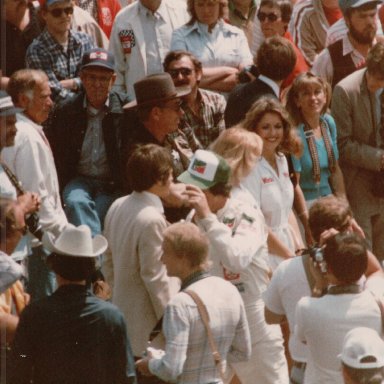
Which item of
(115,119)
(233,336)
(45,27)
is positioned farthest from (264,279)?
(45,27)

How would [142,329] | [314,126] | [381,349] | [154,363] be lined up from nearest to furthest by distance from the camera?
[381,349], [154,363], [142,329], [314,126]

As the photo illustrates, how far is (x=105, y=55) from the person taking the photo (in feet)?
30.9

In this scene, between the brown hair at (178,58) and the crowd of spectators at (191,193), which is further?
the brown hair at (178,58)

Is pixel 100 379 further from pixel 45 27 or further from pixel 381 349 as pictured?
pixel 45 27

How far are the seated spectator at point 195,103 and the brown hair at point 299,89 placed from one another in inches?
22.4

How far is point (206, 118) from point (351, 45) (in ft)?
6.41

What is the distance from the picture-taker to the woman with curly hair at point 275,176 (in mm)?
8648

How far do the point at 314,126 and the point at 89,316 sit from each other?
423 cm

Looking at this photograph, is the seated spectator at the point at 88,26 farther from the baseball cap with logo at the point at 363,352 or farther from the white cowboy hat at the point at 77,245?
the baseball cap with logo at the point at 363,352

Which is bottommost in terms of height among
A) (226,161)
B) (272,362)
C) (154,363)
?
(272,362)

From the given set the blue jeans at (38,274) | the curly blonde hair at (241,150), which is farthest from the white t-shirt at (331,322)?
the blue jeans at (38,274)

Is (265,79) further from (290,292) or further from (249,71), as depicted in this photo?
(290,292)

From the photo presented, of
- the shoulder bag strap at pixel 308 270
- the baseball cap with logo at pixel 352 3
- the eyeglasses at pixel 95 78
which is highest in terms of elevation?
the baseball cap with logo at pixel 352 3

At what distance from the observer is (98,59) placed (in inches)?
368
